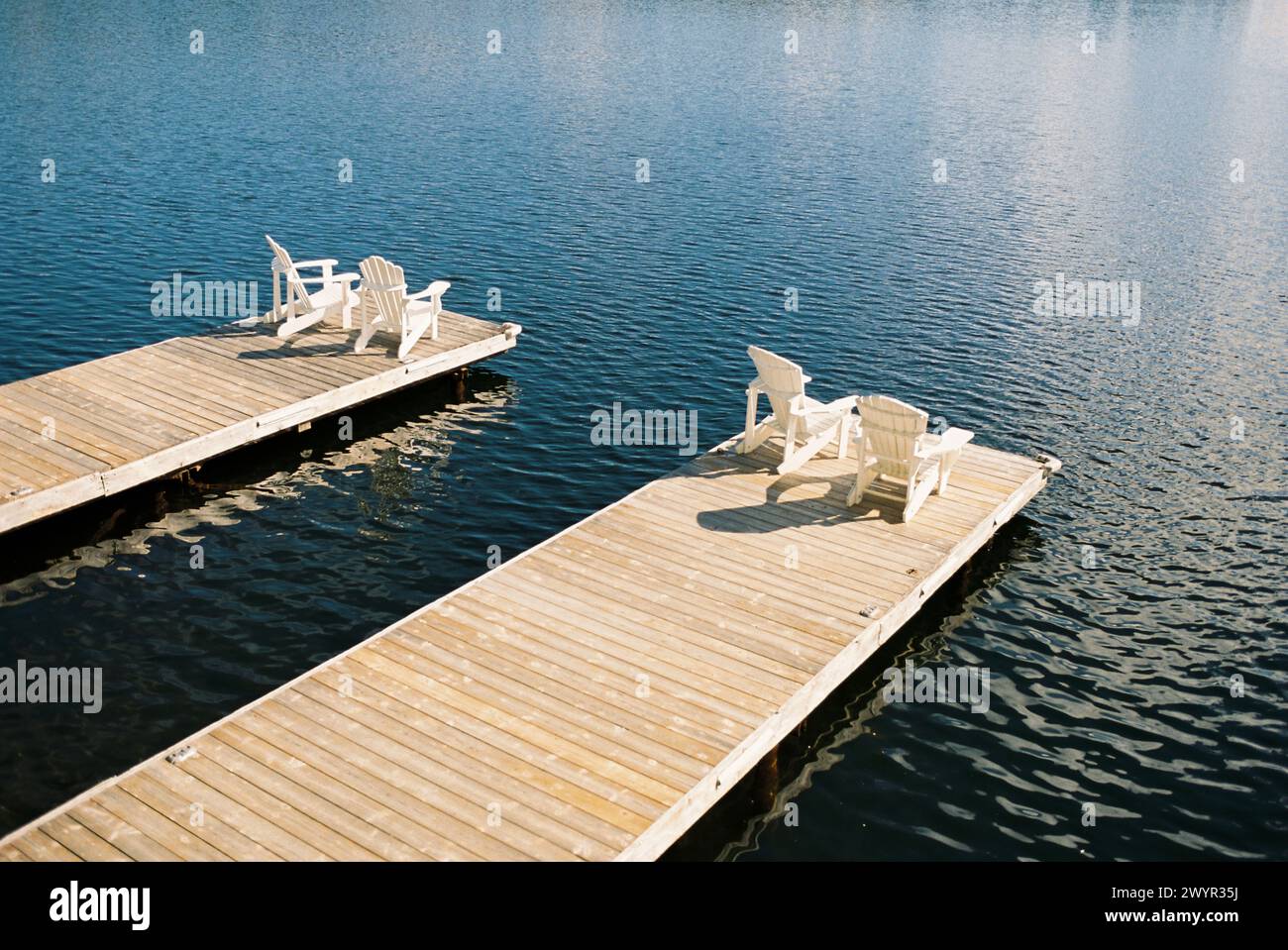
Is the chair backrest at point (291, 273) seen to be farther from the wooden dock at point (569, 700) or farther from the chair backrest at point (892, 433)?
the chair backrest at point (892, 433)

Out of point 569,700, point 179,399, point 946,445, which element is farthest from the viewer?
point 179,399

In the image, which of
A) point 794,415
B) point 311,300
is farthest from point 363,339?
point 794,415

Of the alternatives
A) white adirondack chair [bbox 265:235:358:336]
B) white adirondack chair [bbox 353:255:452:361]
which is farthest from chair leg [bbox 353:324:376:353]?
white adirondack chair [bbox 265:235:358:336]

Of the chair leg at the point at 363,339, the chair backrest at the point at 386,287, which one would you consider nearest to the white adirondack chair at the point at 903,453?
the chair backrest at the point at 386,287

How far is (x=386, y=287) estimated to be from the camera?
1959 centimetres

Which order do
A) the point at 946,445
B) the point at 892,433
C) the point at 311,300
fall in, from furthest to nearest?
the point at 311,300 → the point at 946,445 → the point at 892,433

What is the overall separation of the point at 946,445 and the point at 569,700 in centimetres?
684

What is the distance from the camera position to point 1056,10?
9444 cm

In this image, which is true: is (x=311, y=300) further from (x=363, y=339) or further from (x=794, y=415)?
(x=794, y=415)

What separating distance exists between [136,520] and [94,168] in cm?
2116

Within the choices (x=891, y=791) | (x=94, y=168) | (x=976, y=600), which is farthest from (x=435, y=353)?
(x=94, y=168)

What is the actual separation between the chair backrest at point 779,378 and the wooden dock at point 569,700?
4.00 ft

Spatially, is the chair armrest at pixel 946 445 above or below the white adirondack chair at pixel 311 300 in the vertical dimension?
below

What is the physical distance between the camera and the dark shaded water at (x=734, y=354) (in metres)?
12.3
